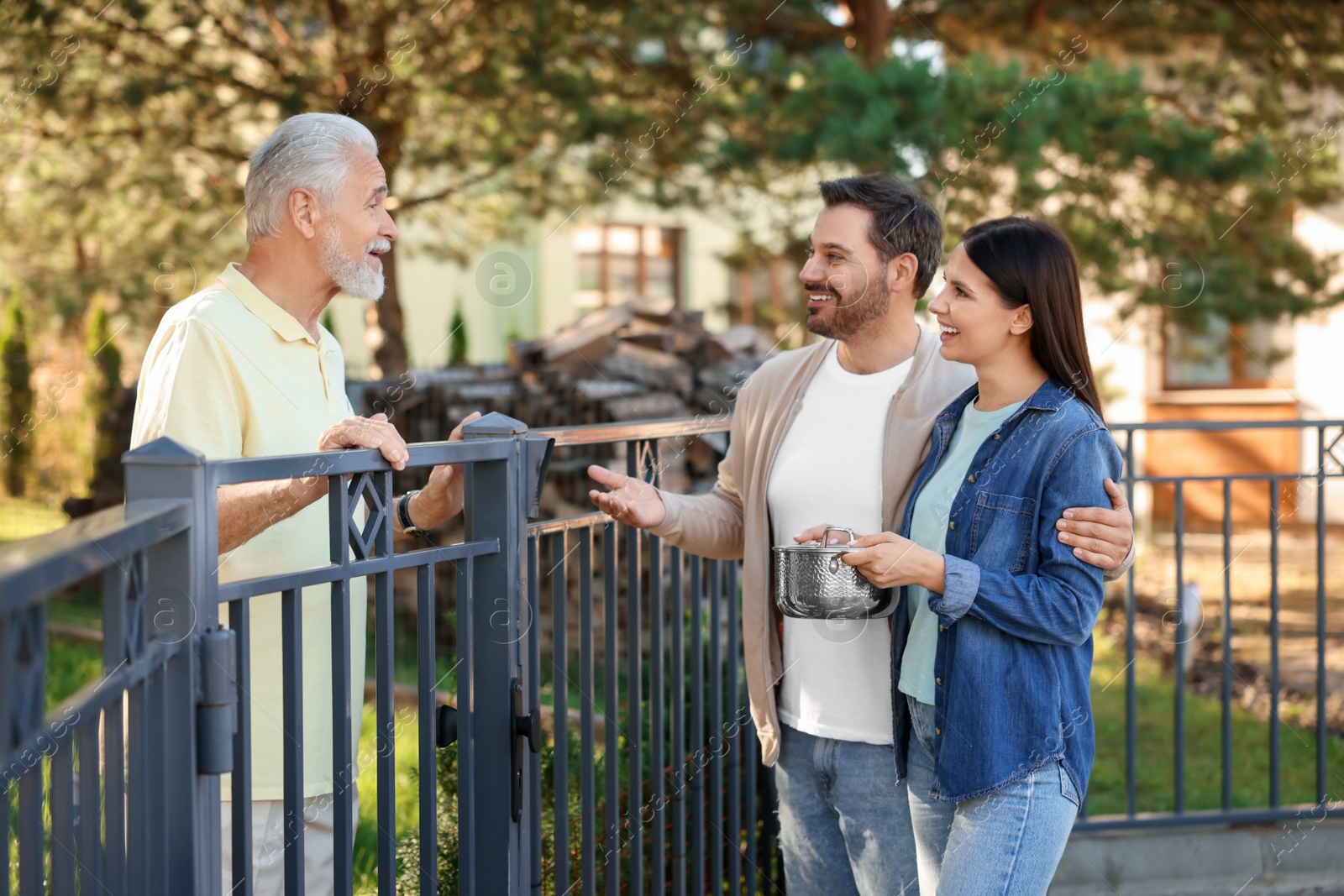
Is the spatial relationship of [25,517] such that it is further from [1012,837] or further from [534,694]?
[1012,837]

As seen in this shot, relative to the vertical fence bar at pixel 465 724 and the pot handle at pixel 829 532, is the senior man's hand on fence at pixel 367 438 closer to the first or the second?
the vertical fence bar at pixel 465 724

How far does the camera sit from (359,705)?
178 centimetres

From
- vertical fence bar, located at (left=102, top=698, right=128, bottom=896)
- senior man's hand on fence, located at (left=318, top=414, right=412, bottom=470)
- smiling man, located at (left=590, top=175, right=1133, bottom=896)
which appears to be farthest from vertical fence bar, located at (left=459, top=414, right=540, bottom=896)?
vertical fence bar, located at (left=102, top=698, right=128, bottom=896)

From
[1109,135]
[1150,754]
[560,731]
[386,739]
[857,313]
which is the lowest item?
[1150,754]

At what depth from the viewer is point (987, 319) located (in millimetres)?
1892

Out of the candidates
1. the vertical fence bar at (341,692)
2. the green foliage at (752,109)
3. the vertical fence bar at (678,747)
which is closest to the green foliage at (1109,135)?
the green foliage at (752,109)

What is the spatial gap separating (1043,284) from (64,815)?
151 cm

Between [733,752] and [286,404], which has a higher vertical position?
[286,404]

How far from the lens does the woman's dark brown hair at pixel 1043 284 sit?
1.87 meters

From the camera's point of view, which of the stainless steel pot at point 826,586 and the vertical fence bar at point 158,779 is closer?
the vertical fence bar at point 158,779

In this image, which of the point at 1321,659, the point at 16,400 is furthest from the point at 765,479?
the point at 16,400

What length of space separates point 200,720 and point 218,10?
8691 mm

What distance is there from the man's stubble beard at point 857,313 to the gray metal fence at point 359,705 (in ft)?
1.37

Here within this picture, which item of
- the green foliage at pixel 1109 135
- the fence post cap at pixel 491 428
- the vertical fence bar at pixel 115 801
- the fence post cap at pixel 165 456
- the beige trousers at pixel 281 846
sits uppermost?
the green foliage at pixel 1109 135
